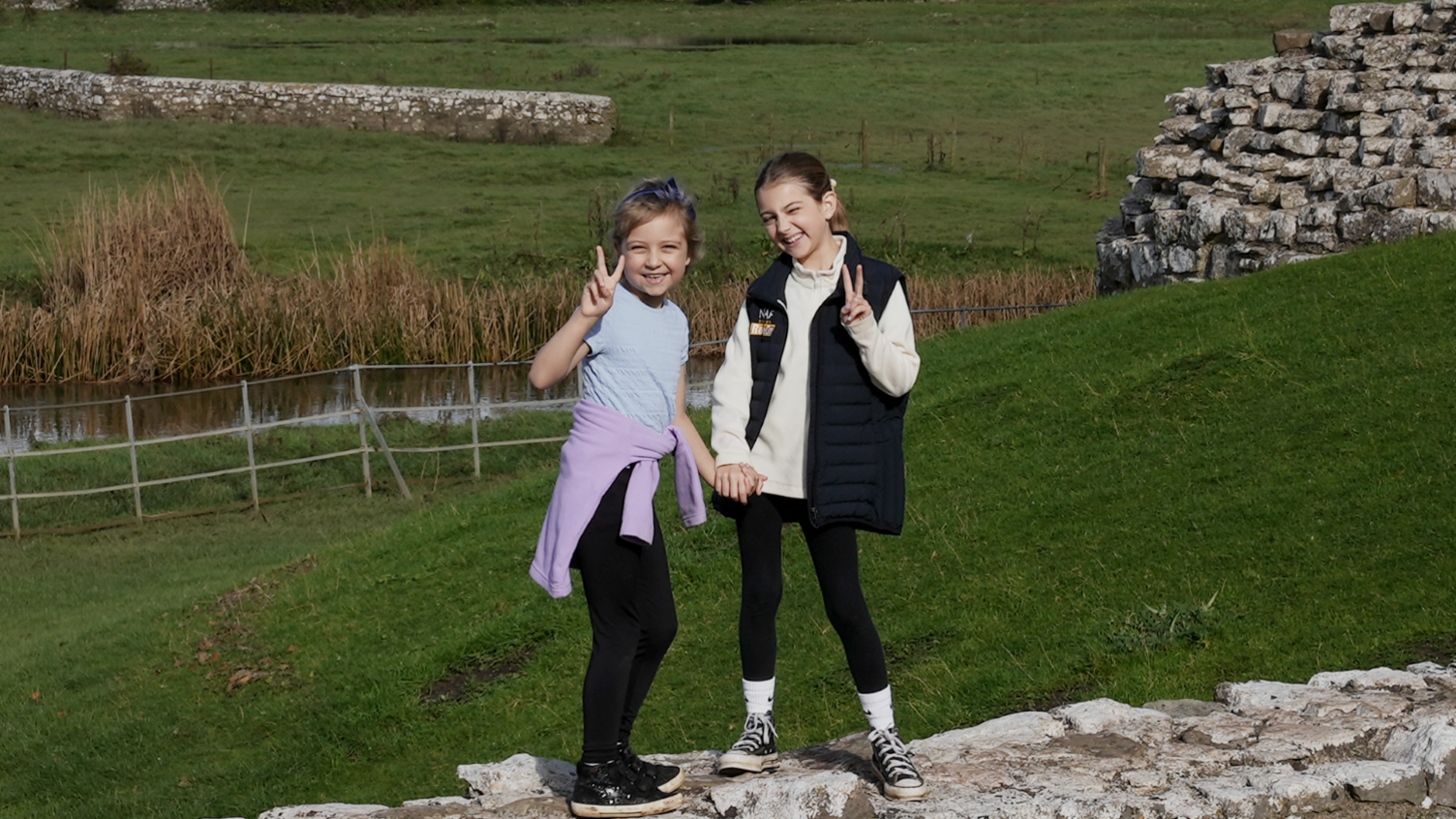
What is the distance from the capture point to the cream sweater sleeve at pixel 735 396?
515cm

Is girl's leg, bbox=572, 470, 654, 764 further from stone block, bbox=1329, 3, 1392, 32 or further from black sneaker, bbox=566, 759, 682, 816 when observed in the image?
stone block, bbox=1329, 3, 1392, 32

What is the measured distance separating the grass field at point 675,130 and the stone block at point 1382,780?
2270 centimetres


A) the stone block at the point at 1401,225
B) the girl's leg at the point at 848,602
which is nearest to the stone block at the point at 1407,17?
the stone block at the point at 1401,225

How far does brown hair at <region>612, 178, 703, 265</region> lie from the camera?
5.00m

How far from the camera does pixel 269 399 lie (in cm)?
2306

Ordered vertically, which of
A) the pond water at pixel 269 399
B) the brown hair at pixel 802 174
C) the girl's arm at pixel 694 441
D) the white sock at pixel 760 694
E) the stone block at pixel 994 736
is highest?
the brown hair at pixel 802 174

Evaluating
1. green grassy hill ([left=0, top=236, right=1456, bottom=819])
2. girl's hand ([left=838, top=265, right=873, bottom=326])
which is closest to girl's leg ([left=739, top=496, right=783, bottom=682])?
girl's hand ([left=838, top=265, right=873, bottom=326])

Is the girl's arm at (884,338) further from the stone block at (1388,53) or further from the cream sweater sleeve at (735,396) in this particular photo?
the stone block at (1388,53)

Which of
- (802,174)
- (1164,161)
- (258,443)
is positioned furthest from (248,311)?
(802,174)

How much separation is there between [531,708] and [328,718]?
147 centimetres

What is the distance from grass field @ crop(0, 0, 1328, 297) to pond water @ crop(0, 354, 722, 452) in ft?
12.3

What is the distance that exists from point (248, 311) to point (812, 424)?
2046cm

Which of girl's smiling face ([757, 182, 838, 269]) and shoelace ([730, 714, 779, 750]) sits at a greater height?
girl's smiling face ([757, 182, 838, 269])

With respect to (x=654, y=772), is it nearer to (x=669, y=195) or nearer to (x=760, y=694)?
(x=760, y=694)
